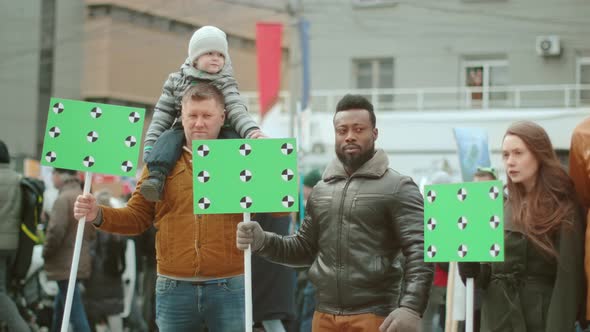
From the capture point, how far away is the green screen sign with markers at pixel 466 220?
17.7ft

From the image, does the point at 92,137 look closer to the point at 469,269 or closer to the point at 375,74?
the point at 469,269

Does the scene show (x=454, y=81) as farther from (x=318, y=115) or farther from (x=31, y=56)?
(x=31, y=56)

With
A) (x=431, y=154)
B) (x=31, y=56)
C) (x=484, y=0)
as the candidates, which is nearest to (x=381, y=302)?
(x=431, y=154)

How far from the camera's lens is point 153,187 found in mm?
5352

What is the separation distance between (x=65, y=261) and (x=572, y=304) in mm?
5668

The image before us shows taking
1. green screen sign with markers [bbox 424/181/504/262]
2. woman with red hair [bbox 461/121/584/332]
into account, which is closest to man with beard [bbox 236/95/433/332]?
green screen sign with markers [bbox 424/181/504/262]

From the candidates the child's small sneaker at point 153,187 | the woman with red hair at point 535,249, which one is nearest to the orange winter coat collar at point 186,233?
the child's small sneaker at point 153,187

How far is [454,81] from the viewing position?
95.8ft

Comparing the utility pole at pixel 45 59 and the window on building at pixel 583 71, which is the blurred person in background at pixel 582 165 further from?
the utility pole at pixel 45 59

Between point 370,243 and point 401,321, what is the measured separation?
1.62ft

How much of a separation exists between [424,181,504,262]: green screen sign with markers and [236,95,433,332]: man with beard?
0.12 meters

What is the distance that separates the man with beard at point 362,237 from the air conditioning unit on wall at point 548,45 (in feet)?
75.6

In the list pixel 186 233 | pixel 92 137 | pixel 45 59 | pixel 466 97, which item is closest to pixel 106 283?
pixel 92 137

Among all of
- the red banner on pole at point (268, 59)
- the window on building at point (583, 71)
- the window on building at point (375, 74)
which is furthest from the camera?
the window on building at point (375, 74)
